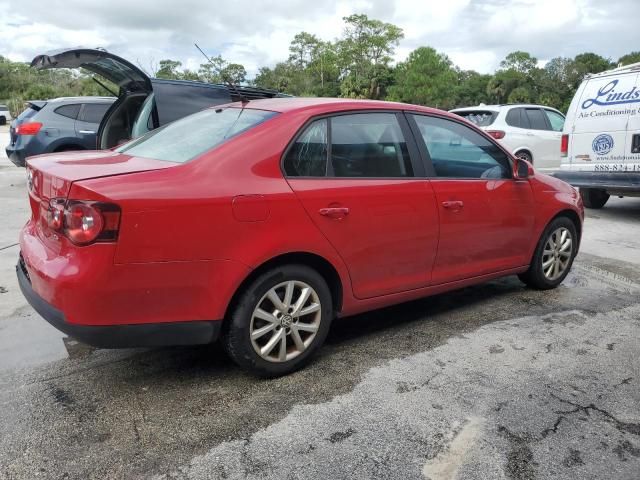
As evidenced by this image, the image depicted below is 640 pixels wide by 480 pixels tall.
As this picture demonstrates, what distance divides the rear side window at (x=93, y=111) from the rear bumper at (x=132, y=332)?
788 cm

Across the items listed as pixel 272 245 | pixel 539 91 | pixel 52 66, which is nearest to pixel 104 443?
pixel 272 245

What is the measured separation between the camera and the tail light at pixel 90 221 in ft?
8.34

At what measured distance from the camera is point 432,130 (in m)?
3.88

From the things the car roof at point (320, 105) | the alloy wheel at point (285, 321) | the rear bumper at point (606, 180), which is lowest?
the alloy wheel at point (285, 321)

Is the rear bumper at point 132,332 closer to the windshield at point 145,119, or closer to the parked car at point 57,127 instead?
the windshield at point 145,119

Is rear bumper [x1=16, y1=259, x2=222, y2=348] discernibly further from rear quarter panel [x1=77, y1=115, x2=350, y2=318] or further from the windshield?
the windshield

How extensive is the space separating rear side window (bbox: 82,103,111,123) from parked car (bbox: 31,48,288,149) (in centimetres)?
336

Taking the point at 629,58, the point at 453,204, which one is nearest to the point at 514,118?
the point at 453,204

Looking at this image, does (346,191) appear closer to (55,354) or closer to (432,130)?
(432,130)

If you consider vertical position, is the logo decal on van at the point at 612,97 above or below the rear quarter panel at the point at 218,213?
above

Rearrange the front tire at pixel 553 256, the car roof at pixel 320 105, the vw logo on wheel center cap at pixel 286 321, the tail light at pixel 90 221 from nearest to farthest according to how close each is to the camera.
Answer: the tail light at pixel 90 221 → the vw logo on wheel center cap at pixel 286 321 → the car roof at pixel 320 105 → the front tire at pixel 553 256

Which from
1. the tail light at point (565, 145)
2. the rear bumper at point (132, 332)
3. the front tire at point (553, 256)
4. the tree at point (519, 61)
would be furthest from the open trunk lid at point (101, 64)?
the tree at point (519, 61)

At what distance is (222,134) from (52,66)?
354cm

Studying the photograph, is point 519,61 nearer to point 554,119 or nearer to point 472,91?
point 472,91
